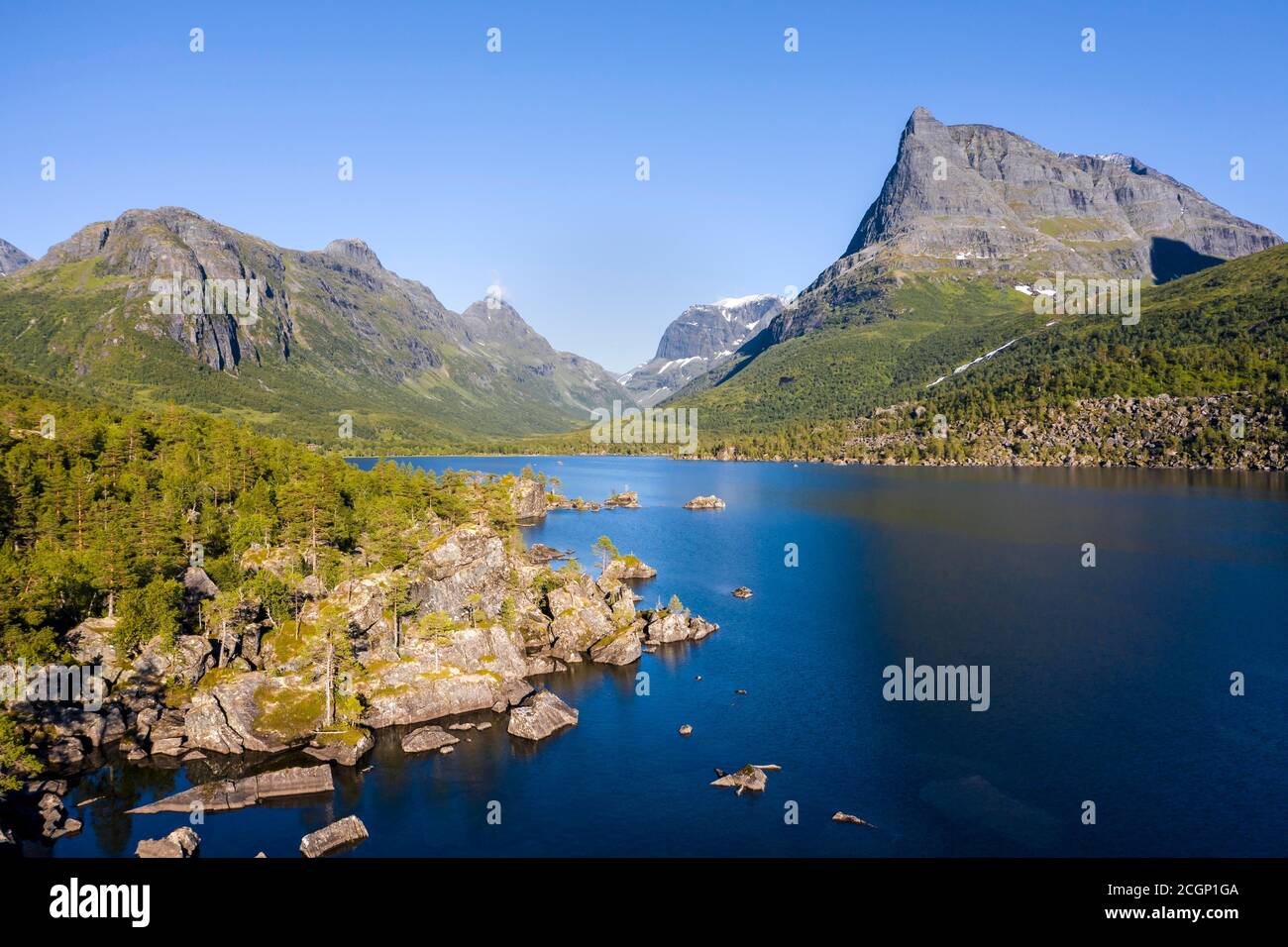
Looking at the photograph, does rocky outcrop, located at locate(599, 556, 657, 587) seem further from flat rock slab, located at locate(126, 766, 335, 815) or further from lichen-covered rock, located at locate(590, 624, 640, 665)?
flat rock slab, located at locate(126, 766, 335, 815)

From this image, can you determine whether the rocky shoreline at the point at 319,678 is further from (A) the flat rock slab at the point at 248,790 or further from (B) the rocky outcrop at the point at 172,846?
(B) the rocky outcrop at the point at 172,846

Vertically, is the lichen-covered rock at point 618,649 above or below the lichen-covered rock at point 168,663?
below

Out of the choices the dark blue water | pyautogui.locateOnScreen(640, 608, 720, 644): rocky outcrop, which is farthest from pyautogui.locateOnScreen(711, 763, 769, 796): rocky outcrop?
pyautogui.locateOnScreen(640, 608, 720, 644): rocky outcrop

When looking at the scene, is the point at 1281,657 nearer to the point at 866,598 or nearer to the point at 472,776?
the point at 866,598

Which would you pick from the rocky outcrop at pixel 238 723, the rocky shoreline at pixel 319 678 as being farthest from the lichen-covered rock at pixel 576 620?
the rocky outcrop at pixel 238 723

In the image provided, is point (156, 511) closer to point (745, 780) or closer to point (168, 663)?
point (168, 663)
